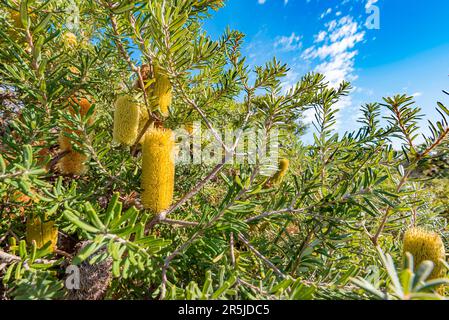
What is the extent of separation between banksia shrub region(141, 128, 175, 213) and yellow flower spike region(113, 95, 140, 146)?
0.14 meters

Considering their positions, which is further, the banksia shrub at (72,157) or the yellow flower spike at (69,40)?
the yellow flower spike at (69,40)

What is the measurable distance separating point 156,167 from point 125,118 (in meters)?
0.24

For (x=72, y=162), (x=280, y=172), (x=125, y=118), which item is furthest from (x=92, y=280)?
(x=280, y=172)

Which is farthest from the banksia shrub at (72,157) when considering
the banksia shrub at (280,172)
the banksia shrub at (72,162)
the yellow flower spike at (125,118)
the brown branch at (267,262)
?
the banksia shrub at (280,172)

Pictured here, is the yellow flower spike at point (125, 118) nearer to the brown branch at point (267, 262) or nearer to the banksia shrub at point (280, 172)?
the brown branch at point (267, 262)

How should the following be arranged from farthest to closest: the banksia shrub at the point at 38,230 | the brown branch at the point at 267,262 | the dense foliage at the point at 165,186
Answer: the banksia shrub at the point at 38,230 < the brown branch at the point at 267,262 < the dense foliage at the point at 165,186

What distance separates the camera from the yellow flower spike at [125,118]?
0.77 m

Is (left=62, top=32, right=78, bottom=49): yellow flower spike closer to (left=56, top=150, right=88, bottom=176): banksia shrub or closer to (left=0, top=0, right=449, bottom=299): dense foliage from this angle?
(left=0, top=0, right=449, bottom=299): dense foliage

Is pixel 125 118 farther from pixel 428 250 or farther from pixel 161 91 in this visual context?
pixel 428 250

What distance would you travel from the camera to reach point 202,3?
27.9 inches

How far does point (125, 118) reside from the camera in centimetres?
78

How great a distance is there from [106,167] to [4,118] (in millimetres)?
698

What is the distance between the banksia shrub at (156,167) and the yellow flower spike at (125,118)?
143mm

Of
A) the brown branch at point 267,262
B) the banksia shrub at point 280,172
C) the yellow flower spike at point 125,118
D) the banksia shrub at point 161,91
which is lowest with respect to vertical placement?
the brown branch at point 267,262
